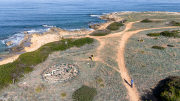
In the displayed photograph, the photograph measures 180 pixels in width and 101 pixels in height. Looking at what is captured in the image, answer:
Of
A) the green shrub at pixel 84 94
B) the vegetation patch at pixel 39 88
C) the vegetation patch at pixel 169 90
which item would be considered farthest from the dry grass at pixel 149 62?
the vegetation patch at pixel 39 88

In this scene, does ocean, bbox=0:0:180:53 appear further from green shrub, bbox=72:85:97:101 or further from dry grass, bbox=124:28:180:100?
dry grass, bbox=124:28:180:100

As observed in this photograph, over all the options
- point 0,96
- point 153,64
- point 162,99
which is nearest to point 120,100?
point 162,99

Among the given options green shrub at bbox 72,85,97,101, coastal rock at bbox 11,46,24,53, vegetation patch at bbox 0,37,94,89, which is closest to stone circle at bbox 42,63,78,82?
green shrub at bbox 72,85,97,101

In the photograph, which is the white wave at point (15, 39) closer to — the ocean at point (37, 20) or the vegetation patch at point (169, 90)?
the ocean at point (37, 20)

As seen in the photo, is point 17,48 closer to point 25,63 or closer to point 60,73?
point 25,63

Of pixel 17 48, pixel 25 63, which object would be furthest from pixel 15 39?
Answer: pixel 25 63
